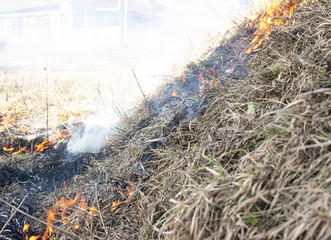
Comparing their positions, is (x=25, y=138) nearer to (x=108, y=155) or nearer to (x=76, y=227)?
(x=108, y=155)

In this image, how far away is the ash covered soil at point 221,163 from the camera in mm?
1299

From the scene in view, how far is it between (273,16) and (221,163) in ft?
7.32

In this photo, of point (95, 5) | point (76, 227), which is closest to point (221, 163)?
point (76, 227)

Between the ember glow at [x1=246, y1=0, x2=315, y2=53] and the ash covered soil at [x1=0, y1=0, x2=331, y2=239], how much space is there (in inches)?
5.7

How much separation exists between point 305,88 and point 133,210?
1.64 metres

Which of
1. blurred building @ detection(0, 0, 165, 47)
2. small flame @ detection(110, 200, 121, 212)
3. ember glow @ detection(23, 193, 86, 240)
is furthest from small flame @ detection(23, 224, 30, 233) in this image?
blurred building @ detection(0, 0, 165, 47)

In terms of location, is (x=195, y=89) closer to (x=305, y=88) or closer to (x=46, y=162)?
(x=305, y=88)

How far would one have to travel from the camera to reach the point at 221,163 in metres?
1.81

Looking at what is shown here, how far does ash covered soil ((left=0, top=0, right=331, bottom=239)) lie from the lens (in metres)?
1.30

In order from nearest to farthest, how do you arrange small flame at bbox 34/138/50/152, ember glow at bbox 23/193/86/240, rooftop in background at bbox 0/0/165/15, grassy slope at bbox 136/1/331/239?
grassy slope at bbox 136/1/331/239
ember glow at bbox 23/193/86/240
small flame at bbox 34/138/50/152
rooftop in background at bbox 0/0/165/15

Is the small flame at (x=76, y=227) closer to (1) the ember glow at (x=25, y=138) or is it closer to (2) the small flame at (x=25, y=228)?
(2) the small flame at (x=25, y=228)

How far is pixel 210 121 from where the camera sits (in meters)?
2.37

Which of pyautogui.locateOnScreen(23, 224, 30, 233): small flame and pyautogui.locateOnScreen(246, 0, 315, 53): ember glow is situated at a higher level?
pyautogui.locateOnScreen(246, 0, 315, 53): ember glow

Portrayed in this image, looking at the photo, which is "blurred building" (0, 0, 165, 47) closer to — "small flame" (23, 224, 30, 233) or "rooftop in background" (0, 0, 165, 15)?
"rooftop in background" (0, 0, 165, 15)
